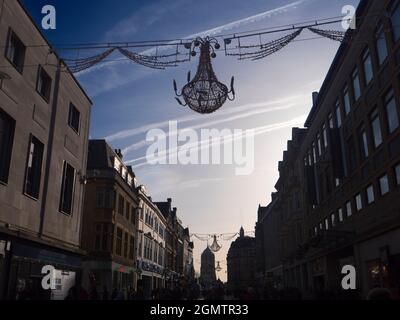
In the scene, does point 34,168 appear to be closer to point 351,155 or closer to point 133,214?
point 351,155

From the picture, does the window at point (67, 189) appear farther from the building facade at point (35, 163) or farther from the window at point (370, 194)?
the window at point (370, 194)

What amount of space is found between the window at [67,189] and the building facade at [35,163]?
52 mm

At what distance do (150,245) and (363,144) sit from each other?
35.8 meters

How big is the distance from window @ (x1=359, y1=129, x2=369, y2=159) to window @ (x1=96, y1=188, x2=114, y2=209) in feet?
70.3

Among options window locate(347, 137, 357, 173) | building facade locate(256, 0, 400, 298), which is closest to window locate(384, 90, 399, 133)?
building facade locate(256, 0, 400, 298)

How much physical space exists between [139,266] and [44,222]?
28444 millimetres

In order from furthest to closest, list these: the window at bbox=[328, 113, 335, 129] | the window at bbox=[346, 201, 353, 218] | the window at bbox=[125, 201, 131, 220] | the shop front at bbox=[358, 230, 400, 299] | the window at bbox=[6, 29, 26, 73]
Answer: the window at bbox=[125, 201, 131, 220] < the window at bbox=[328, 113, 335, 129] < the window at bbox=[346, 201, 353, 218] < the shop front at bbox=[358, 230, 400, 299] < the window at bbox=[6, 29, 26, 73]

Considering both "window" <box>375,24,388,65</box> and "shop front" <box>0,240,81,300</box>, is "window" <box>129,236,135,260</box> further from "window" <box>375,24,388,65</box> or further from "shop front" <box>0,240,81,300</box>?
"window" <box>375,24,388,65</box>

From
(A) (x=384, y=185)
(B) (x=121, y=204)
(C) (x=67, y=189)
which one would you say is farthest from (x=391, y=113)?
(B) (x=121, y=204)

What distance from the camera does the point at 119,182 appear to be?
3775cm

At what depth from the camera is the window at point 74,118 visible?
74.0 feet

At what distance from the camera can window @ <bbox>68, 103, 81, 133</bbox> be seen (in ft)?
74.0
